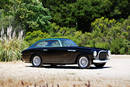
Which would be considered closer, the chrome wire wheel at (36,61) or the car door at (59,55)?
the car door at (59,55)

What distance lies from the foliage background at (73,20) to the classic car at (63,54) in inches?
205

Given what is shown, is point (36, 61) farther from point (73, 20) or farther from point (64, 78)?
point (73, 20)

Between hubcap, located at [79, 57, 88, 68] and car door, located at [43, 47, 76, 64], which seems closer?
hubcap, located at [79, 57, 88, 68]

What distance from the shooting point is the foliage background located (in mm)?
36531

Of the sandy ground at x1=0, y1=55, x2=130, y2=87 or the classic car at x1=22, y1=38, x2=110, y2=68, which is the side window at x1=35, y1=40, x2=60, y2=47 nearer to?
the classic car at x1=22, y1=38, x2=110, y2=68

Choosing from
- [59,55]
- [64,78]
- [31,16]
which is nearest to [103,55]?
[59,55]

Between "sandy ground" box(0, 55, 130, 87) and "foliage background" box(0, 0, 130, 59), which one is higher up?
"foliage background" box(0, 0, 130, 59)

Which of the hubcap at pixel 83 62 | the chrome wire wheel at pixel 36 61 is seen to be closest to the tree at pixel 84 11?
the chrome wire wheel at pixel 36 61

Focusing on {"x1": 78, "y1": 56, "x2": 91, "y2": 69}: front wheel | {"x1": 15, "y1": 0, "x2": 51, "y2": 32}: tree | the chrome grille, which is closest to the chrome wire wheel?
{"x1": 78, "y1": 56, "x2": 91, "y2": 69}: front wheel

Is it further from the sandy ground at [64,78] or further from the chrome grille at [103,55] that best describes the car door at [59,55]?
the sandy ground at [64,78]

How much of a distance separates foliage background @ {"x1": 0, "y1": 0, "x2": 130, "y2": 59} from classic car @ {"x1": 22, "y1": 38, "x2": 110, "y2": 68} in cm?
521

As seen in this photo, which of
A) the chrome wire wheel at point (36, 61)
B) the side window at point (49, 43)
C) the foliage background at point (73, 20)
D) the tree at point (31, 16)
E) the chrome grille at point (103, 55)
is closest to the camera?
the chrome grille at point (103, 55)

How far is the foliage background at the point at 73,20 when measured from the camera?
120 feet

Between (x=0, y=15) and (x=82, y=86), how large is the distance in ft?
119
